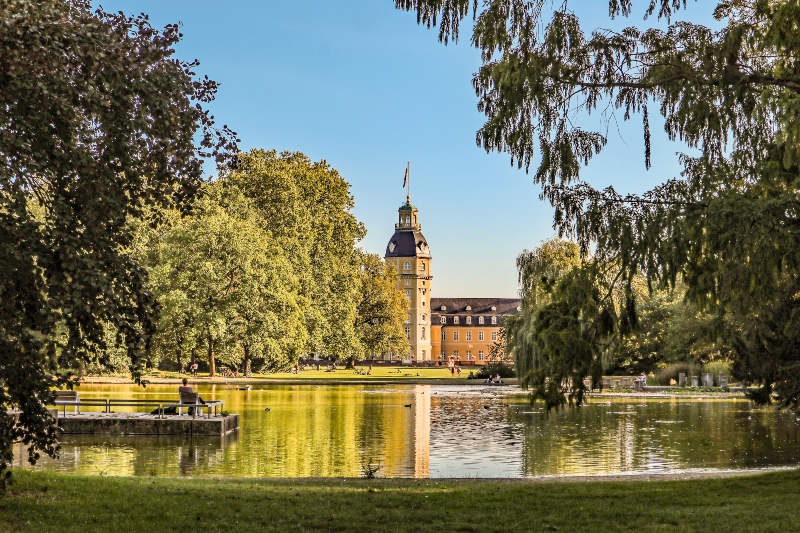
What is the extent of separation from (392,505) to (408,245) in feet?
398

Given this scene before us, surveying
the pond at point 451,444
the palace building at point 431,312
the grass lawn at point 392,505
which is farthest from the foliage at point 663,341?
the palace building at point 431,312

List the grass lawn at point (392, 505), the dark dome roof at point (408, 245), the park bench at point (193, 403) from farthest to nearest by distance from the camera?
the dark dome roof at point (408, 245) < the park bench at point (193, 403) < the grass lawn at point (392, 505)

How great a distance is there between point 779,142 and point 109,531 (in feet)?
24.1

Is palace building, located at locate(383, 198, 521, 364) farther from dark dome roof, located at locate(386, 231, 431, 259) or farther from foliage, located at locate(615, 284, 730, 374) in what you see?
foliage, located at locate(615, 284, 730, 374)

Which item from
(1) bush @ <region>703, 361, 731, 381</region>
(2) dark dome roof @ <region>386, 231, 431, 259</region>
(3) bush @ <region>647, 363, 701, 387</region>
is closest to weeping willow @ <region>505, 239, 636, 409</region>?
(1) bush @ <region>703, 361, 731, 381</region>

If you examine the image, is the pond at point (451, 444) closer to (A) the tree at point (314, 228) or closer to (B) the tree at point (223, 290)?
(B) the tree at point (223, 290)

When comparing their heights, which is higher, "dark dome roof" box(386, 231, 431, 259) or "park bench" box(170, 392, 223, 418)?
"dark dome roof" box(386, 231, 431, 259)

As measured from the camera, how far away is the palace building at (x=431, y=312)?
12938 centimetres

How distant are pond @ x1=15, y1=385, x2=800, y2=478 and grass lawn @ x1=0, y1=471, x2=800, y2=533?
317 cm

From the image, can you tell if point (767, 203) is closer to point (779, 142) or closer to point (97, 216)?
point (779, 142)

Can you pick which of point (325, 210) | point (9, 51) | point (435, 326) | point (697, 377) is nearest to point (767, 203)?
point (9, 51)

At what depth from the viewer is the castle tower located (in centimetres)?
12838

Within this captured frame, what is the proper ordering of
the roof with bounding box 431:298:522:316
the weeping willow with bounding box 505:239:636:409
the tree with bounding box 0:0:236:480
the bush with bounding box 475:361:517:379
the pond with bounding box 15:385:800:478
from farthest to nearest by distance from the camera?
the roof with bounding box 431:298:522:316
the bush with bounding box 475:361:517:379
the pond with bounding box 15:385:800:478
the weeping willow with bounding box 505:239:636:409
the tree with bounding box 0:0:236:480

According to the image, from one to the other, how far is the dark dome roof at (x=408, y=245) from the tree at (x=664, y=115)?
393ft
